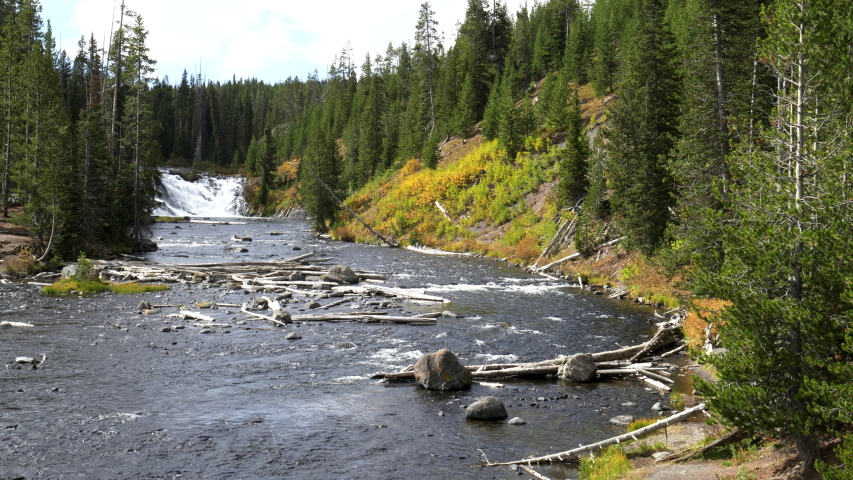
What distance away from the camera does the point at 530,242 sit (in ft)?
142

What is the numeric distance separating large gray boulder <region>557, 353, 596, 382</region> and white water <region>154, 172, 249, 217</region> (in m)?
92.9

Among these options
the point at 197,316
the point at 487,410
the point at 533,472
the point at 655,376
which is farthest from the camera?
the point at 197,316

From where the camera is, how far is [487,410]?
13.6m

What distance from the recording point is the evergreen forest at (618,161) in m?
8.92

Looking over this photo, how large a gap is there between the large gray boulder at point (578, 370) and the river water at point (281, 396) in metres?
0.27

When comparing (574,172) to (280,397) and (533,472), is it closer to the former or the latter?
(280,397)

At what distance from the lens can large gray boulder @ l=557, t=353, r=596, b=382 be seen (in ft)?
53.6

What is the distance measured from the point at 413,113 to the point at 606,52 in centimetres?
3162

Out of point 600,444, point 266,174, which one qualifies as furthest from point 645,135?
point 266,174

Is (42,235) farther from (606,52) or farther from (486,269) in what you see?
(606,52)

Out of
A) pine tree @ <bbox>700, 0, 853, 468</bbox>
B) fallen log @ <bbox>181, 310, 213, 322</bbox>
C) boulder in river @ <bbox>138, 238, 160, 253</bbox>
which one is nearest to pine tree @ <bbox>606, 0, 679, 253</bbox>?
pine tree @ <bbox>700, 0, 853, 468</bbox>

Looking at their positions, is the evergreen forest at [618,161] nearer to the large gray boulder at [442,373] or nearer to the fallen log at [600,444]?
the fallen log at [600,444]

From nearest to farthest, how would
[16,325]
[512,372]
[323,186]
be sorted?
1. [512,372]
2. [16,325]
3. [323,186]

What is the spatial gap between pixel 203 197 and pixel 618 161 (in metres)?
96.6
